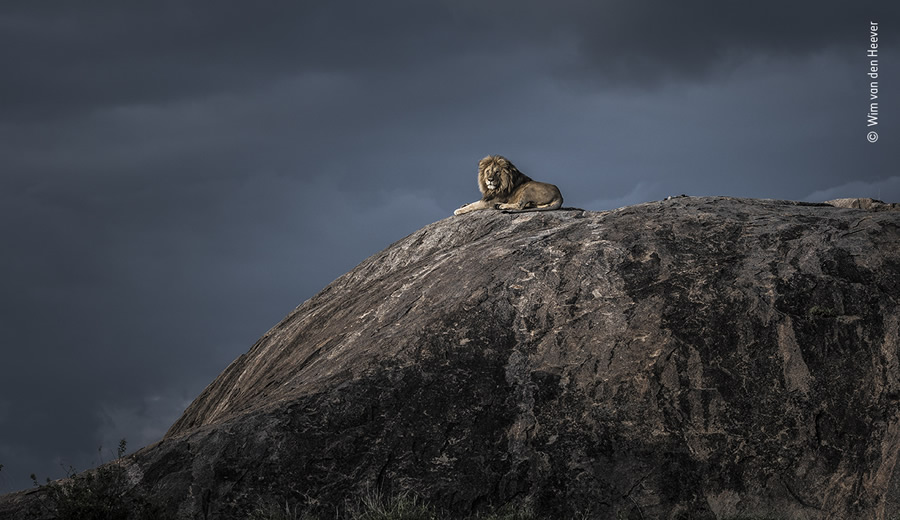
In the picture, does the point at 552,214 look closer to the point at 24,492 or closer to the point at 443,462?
the point at 443,462

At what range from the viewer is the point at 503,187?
19156 millimetres

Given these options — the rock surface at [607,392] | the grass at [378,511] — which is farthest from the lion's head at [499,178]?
the grass at [378,511]

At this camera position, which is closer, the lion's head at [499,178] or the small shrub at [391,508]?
the small shrub at [391,508]

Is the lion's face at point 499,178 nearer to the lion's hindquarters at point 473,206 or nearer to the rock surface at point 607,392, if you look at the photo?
the lion's hindquarters at point 473,206

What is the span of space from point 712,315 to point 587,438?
2.51 metres

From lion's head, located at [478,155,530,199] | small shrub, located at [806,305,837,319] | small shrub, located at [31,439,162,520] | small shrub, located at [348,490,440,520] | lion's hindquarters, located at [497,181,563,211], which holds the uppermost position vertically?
lion's head, located at [478,155,530,199]

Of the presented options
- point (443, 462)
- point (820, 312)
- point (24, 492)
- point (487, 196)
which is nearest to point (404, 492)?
point (443, 462)

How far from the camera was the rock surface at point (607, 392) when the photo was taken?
11164mm

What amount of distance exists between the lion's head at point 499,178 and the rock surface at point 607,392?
17.1 feet

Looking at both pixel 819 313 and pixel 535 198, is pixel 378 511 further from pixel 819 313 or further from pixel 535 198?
pixel 535 198

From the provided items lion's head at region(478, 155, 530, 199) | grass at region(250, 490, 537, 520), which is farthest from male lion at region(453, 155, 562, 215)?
grass at region(250, 490, 537, 520)

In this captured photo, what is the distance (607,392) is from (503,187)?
7976 mm

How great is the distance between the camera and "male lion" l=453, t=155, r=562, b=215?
18562 millimetres

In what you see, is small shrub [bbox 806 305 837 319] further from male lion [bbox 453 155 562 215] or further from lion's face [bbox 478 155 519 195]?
lion's face [bbox 478 155 519 195]
